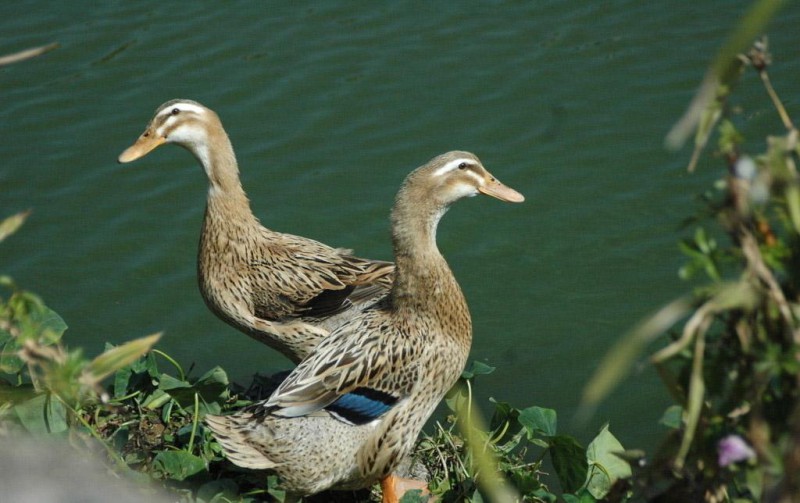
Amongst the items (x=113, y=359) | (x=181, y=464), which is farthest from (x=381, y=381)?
(x=113, y=359)

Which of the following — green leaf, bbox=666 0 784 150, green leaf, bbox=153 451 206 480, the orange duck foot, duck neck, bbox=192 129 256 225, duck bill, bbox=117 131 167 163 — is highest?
green leaf, bbox=666 0 784 150

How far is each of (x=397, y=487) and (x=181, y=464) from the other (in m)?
1.11

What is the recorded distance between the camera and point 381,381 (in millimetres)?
5098

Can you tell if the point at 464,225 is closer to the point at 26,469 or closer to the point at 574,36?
the point at 574,36

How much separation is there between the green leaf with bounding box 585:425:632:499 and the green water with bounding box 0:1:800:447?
3.96 feet

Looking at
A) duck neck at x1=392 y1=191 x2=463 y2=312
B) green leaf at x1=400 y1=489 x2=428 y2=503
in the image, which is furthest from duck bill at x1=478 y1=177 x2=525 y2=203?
green leaf at x1=400 y1=489 x2=428 y2=503

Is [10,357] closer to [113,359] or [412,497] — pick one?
[113,359]

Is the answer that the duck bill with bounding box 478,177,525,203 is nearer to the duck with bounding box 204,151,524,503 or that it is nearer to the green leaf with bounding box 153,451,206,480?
the duck with bounding box 204,151,524,503

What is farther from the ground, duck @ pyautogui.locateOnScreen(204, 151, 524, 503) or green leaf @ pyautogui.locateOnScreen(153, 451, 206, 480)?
duck @ pyautogui.locateOnScreen(204, 151, 524, 503)

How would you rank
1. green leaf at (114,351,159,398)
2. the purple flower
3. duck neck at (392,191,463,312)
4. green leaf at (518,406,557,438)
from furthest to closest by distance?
green leaf at (114,351,159,398) → duck neck at (392,191,463,312) → green leaf at (518,406,557,438) → the purple flower

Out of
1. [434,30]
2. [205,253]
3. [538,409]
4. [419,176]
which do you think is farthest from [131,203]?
[538,409]

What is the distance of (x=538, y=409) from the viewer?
5152 millimetres

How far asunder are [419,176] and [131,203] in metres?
4.18

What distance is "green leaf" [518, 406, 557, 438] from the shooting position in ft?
16.8
